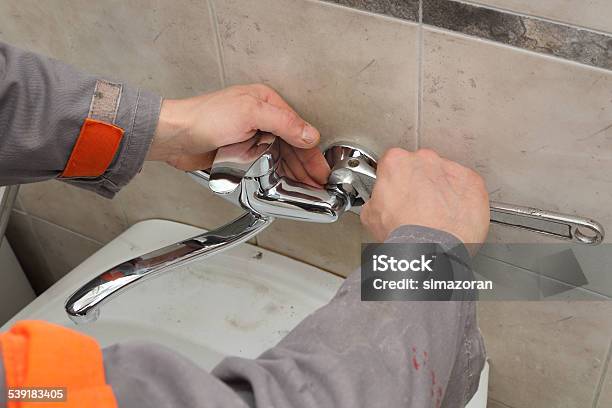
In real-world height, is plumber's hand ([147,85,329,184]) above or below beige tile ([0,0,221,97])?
below

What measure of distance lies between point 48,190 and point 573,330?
677 millimetres

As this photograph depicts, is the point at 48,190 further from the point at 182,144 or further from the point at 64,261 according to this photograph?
the point at 182,144

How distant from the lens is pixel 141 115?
2.12 ft

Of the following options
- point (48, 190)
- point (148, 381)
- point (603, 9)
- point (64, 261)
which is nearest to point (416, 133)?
point (603, 9)

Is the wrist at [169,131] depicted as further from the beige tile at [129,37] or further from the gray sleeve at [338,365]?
the gray sleeve at [338,365]

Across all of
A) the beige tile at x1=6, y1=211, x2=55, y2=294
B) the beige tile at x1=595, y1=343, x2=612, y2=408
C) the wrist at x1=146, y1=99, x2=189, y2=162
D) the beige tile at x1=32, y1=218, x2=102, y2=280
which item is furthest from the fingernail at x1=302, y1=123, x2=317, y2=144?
the beige tile at x1=6, y1=211, x2=55, y2=294

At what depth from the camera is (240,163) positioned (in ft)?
2.05

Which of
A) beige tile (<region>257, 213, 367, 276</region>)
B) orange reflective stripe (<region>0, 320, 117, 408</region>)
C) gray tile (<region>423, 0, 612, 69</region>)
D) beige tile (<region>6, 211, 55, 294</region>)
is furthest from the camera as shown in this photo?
beige tile (<region>6, 211, 55, 294</region>)

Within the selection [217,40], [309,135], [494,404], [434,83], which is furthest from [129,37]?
[494,404]

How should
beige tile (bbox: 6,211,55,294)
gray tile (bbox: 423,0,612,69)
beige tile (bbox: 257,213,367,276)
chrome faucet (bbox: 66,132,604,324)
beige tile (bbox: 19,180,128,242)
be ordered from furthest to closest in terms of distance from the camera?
beige tile (bbox: 6,211,55,294) → beige tile (bbox: 19,180,128,242) → beige tile (bbox: 257,213,367,276) → chrome faucet (bbox: 66,132,604,324) → gray tile (bbox: 423,0,612,69)

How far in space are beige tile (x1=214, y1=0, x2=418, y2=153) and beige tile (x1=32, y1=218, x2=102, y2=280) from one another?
473mm

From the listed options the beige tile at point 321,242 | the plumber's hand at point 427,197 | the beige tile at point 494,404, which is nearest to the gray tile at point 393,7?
the plumber's hand at point 427,197

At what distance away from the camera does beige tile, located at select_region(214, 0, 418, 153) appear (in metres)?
0.57

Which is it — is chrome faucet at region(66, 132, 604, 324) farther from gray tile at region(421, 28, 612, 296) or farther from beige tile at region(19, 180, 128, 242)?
beige tile at region(19, 180, 128, 242)
